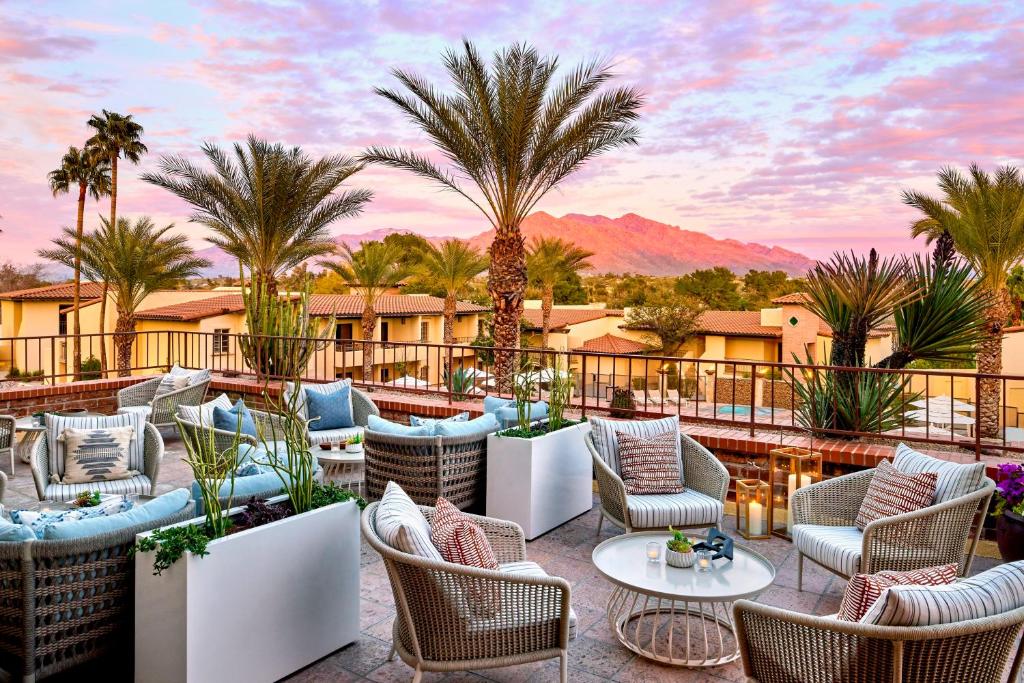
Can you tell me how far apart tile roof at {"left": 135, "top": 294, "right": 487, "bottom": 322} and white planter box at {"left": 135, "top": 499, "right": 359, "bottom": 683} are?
21.7 metres

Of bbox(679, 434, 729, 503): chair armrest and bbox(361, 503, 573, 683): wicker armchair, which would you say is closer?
bbox(361, 503, 573, 683): wicker armchair

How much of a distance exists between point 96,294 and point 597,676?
3266cm

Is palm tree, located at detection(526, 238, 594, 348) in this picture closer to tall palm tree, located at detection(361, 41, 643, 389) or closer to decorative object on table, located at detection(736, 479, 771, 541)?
tall palm tree, located at detection(361, 41, 643, 389)

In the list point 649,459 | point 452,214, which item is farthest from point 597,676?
point 452,214

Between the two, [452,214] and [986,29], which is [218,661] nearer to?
[986,29]

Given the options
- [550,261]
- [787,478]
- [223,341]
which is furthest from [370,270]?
[787,478]

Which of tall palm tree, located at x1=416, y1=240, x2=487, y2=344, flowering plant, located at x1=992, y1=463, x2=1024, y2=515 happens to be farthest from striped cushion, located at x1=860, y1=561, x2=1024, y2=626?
tall palm tree, located at x1=416, y1=240, x2=487, y2=344

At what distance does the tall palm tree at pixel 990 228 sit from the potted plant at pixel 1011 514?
36.3 feet

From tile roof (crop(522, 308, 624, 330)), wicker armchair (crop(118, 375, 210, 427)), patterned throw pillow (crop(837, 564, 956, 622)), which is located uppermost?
tile roof (crop(522, 308, 624, 330))

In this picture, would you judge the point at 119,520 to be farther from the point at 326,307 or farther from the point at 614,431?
the point at 326,307

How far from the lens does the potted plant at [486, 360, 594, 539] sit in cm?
468

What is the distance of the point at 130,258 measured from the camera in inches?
654

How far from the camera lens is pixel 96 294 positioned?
29562mm

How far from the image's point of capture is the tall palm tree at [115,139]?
22.9 m
